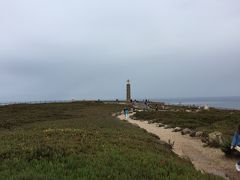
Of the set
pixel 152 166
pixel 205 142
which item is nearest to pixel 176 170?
pixel 152 166

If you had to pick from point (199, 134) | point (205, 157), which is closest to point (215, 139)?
Answer: point (205, 157)

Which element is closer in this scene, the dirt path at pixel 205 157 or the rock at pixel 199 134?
the dirt path at pixel 205 157

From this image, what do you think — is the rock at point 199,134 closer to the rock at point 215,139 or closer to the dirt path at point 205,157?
the dirt path at point 205,157

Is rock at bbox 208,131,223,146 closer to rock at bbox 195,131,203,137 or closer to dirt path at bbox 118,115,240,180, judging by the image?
dirt path at bbox 118,115,240,180

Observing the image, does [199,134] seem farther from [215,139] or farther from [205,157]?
[205,157]

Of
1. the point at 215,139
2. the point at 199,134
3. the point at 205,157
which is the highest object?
the point at 215,139

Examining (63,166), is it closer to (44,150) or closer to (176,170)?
(44,150)

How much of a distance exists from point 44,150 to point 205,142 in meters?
14.8

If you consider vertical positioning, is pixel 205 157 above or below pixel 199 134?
below

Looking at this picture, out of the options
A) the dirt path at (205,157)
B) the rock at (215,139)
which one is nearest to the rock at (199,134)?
the dirt path at (205,157)

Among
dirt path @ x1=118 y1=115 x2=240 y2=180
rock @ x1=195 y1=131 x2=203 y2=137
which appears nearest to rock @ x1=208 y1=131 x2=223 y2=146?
dirt path @ x1=118 y1=115 x2=240 y2=180

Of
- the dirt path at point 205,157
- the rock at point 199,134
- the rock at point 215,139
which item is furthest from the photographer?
the rock at point 199,134

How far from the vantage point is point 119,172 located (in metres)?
11.2

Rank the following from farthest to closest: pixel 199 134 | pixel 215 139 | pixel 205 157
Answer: pixel 199 134 → pixel 215 139 → pixel 205 157
